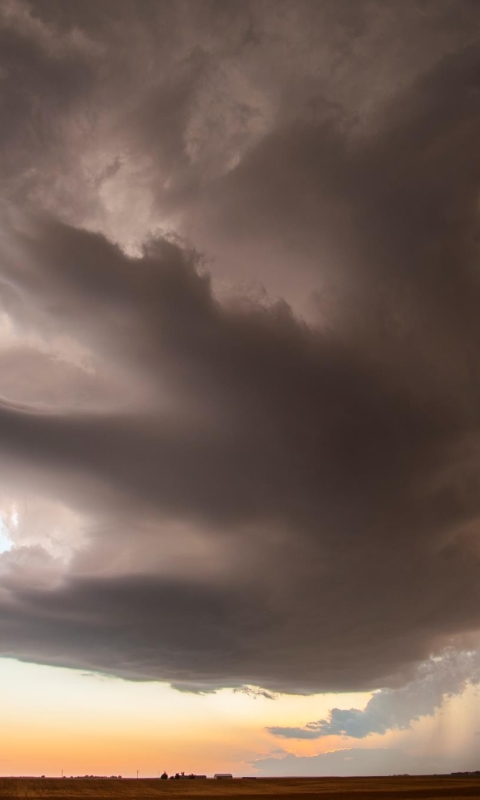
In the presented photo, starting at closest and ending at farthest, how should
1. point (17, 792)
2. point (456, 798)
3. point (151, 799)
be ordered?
point (456, 798)
point (151, 799)
point (17, 792)

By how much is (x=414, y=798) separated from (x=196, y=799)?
41143 mm

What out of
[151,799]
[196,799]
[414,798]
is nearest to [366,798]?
[414,798]

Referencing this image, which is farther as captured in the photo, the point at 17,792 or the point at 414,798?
the point at 17,792

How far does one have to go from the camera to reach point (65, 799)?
123 meters

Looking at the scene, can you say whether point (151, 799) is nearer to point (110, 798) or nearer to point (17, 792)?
point (110, 798)

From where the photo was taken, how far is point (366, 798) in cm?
12875

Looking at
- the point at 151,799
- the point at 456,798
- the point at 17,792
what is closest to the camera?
the point at 456,798

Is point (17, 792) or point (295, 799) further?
point (17, 792)

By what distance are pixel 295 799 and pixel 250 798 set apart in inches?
353

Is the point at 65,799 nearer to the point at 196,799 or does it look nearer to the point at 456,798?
the point at 196,799

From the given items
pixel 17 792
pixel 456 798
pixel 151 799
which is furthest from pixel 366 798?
pixel 17 792

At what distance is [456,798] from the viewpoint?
391 feet

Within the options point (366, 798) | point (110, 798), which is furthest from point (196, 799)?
point (366, 798)

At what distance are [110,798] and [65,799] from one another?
1084cm
